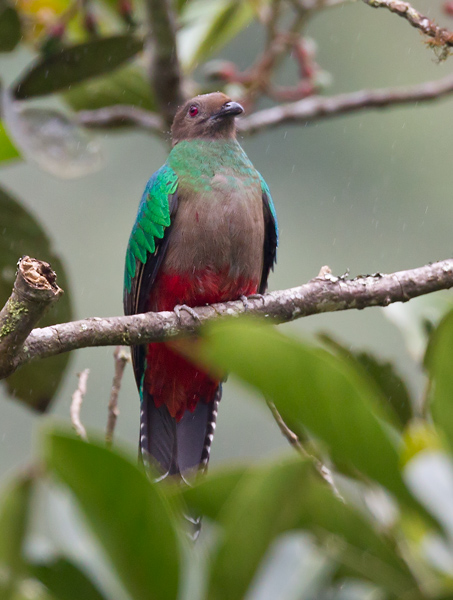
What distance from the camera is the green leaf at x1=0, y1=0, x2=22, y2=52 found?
3.25 meters

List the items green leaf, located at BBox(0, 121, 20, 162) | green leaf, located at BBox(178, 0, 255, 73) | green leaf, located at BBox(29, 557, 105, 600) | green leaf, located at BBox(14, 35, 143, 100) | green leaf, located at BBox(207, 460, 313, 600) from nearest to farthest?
green leaf, located at BBox(207, 460, 313, 600) < green leaf, located at BBox(29, 557, 105, 600) < green leaf, located at BBox(0, 121, 20, 162) < green leaf, located at BBox(14, 35, 143, 100) < green leaf, located at BBox(178, 0, 255, 73)

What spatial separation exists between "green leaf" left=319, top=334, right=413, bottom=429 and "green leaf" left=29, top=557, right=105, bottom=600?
1039 millimetres

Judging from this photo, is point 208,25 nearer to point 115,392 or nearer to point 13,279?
point 13,279

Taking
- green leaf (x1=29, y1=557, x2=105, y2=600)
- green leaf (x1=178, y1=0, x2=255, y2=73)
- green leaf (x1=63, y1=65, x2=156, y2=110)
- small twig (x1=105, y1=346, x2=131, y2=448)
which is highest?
green leaf (x1=178, y1=0, x2=255, y2=73)

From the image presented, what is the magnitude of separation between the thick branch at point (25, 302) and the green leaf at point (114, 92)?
8.31ft

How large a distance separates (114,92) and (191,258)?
136 centimetres

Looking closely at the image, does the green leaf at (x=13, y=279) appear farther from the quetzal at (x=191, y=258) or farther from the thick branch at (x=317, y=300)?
the quetzal at (x=191, y=258)

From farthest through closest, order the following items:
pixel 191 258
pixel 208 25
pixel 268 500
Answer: pixel 208 25 < pixel 191 258 < pixel 268 500

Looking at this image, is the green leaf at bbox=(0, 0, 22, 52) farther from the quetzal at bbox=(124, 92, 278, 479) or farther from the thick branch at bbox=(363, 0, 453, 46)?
the thick branch at bbox=(363, 0, 453, 46)

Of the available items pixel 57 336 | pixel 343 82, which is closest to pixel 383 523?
pixel 57 336

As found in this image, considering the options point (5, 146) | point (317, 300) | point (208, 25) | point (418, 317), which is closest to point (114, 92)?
point (208, 25)

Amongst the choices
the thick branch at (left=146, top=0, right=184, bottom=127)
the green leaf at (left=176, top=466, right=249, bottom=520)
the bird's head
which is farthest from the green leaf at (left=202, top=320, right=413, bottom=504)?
the bird's head

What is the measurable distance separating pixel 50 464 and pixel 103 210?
12956 millimetres

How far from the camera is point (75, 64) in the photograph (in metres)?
3.42
